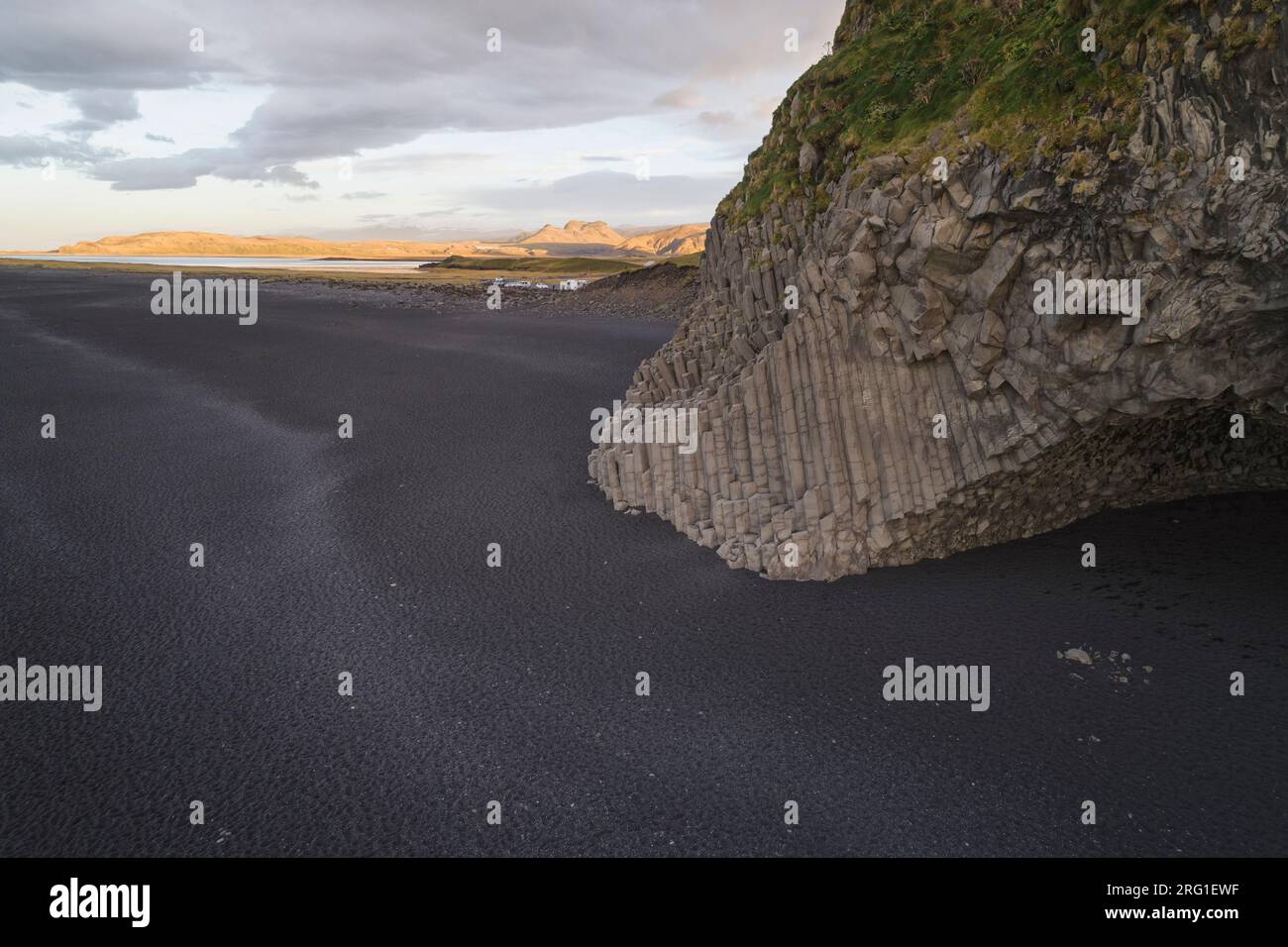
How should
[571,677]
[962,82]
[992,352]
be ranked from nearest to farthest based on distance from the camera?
[571,677], [992,352], [962,82]

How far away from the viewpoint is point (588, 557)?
15.0 meters

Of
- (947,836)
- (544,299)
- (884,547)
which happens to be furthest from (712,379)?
(544,299)

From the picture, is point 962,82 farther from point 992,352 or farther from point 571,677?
point 571,677

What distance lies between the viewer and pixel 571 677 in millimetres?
11297

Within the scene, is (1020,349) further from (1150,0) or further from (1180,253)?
(1150,0)

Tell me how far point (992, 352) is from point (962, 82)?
475 cm

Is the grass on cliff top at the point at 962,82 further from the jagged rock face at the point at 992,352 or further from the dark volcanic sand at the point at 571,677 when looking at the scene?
the dark volcanic sand at the point at 571,677

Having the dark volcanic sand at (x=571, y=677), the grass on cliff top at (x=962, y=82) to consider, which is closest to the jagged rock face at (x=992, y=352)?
the grass on cliff top at (x=962, y=82)

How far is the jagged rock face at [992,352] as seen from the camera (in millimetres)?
9992

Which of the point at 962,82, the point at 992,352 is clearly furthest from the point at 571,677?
the point at 962,82

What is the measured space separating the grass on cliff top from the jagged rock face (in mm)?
360

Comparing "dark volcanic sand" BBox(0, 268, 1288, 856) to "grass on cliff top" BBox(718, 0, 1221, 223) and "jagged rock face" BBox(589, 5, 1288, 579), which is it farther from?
"grass on cliff top" BBox(718, 0, 1221, 223)

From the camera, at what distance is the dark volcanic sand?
8.59 m

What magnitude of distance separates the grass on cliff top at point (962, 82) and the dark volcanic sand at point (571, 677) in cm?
740
